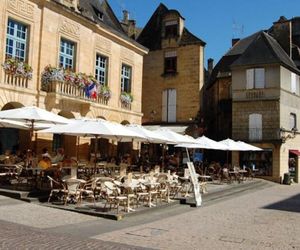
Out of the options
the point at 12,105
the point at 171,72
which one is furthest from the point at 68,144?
the point at 171,72

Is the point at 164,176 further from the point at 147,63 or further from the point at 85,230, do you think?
the point at 147,63

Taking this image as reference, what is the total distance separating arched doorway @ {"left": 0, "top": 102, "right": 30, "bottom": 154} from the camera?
62.0ft

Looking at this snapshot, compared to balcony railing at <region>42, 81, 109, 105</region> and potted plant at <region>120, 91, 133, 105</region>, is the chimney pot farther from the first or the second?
balcony railing at <region>42, 81, 109, 105</region>

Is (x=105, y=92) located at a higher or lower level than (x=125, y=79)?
lower

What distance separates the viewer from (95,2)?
24.5 m

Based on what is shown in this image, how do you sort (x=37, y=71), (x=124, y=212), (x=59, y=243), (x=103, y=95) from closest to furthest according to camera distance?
(x=59, y=243) < (x=124, y=212) < (x=37, y=71) < (x=103, y=95)

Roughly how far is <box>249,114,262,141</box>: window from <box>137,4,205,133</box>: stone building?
12.5ft

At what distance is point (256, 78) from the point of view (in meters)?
30.7

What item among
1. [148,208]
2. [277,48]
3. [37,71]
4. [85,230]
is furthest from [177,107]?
[85,230]

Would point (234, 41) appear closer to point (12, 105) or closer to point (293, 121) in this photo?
point (293, 121)

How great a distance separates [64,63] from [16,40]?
2947 mm

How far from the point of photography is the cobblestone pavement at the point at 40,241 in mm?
7243

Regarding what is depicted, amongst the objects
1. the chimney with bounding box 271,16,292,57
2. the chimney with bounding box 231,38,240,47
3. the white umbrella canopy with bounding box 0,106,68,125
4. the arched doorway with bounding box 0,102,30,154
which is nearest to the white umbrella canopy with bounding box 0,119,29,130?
the white umbrella canopy with bounding box 0,106,68,125

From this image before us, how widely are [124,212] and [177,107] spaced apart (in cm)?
2025
